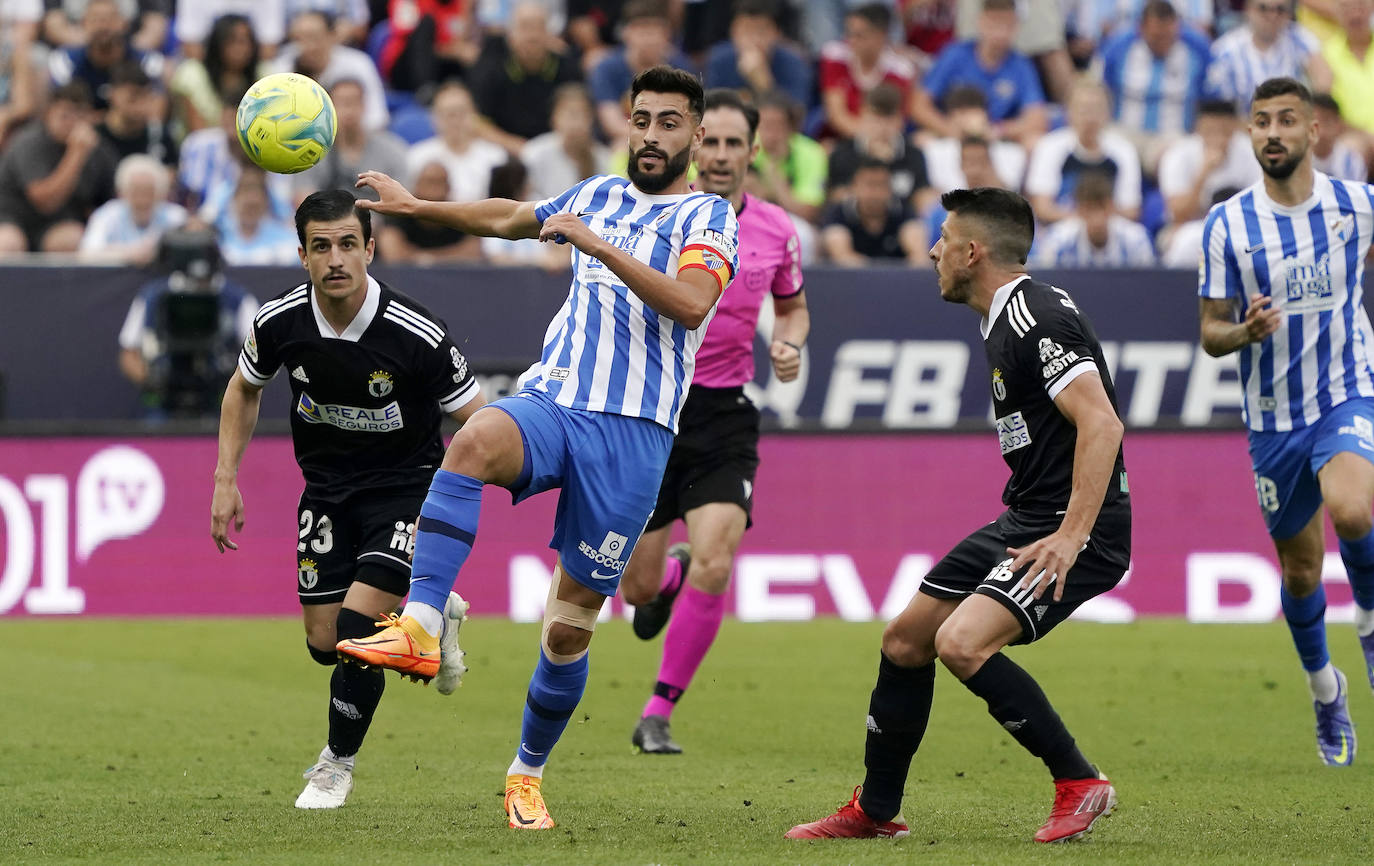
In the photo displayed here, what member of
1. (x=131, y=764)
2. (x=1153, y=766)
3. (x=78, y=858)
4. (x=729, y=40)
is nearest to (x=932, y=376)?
(x=729, y=40)

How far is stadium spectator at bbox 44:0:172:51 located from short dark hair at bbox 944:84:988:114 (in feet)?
23.7

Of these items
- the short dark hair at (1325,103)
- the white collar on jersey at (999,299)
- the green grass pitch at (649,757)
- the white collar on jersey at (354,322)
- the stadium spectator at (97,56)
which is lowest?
the green grass pitch at (649,757)

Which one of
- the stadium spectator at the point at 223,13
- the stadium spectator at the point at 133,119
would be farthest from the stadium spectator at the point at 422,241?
the stadium spectator at the point at 223,13

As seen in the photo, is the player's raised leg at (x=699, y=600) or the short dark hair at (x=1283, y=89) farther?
the player's raised leg at (x=699, y=600)

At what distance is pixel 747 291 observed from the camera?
352 inches

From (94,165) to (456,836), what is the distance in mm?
10806

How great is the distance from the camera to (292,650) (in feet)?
38.1

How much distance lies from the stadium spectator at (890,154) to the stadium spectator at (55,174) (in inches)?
242

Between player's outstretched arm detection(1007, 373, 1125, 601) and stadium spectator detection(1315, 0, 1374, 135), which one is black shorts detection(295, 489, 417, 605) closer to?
player's outstretched arm detection(1007, 373, 1125, 601)

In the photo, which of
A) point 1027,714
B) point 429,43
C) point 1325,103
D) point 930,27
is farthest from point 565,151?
point 1027,714

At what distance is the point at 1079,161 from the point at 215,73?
24.4ft

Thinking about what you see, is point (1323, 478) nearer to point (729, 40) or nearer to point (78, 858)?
point (78, 858)

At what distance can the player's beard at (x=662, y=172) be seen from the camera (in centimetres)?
657

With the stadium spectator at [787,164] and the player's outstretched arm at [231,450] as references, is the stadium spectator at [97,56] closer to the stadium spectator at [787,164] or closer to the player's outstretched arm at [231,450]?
the stadium spectator at [787,164]
